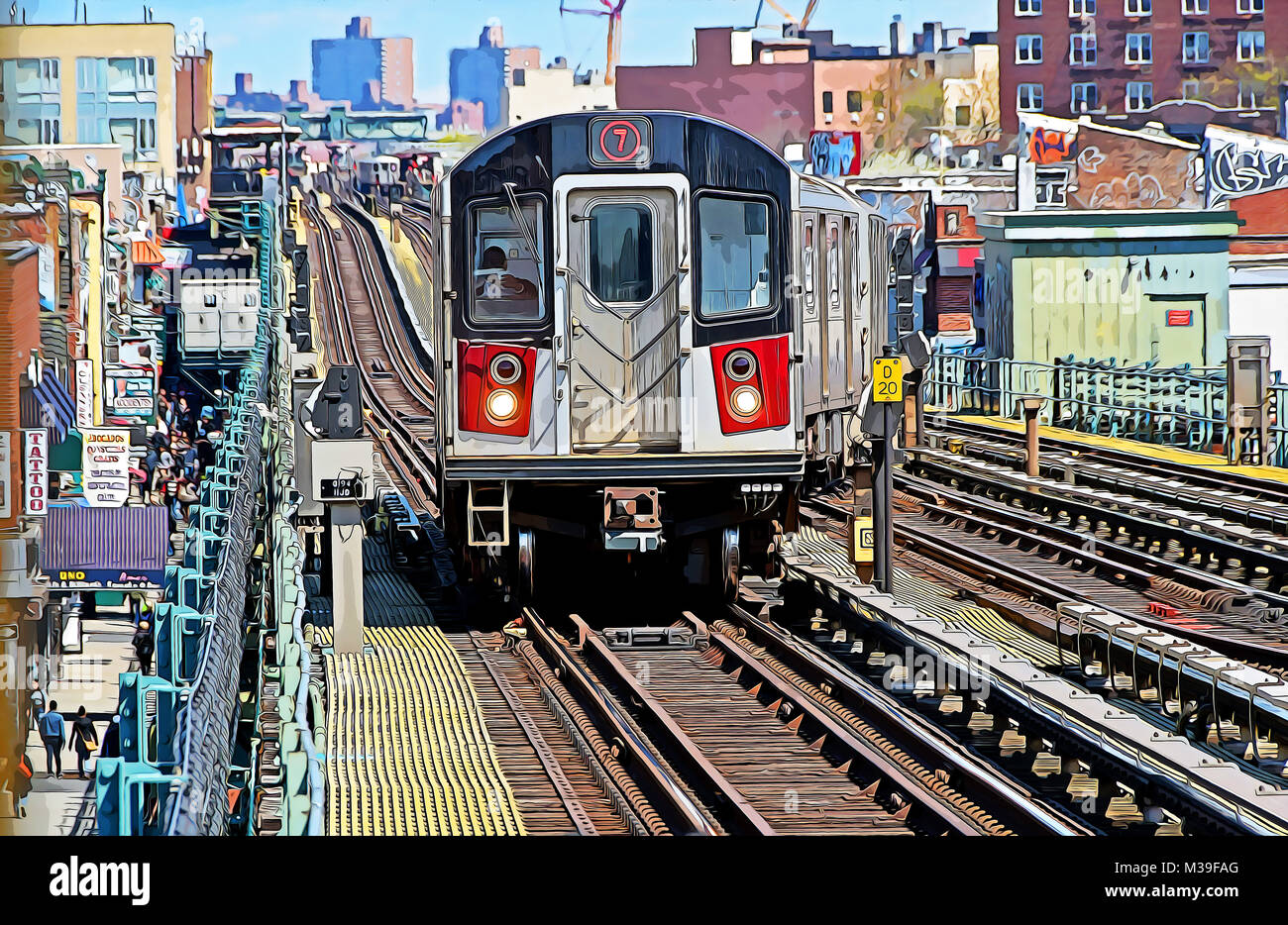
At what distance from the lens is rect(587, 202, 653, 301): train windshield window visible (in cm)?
861

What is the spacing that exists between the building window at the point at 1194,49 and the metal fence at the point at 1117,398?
8.37m

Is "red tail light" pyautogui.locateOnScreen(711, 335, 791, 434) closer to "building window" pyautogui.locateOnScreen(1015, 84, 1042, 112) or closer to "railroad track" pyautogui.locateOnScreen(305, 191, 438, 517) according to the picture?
"building window" pyautogui.locateOnScreen(1015, 84, 1042, 112)

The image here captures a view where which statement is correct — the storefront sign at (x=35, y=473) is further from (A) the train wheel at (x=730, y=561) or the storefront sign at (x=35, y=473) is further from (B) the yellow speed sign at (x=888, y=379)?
(B) the yellow speed sign at (x=888, y=379)

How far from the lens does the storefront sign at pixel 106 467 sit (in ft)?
51.4

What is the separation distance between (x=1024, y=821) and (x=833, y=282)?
17.9 ft

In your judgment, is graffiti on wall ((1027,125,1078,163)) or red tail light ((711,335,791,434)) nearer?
red tail light ((711,335,791,434))

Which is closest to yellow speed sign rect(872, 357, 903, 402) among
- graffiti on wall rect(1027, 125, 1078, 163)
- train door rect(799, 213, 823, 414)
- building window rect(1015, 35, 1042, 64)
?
train door rect(799, 213, 823, 414)

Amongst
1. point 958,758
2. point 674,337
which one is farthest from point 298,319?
point 958,758

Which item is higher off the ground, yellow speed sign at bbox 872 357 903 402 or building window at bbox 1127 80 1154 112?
building window at bbox 1127 80 1154 112

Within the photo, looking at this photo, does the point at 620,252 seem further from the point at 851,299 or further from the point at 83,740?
the point at 83,740

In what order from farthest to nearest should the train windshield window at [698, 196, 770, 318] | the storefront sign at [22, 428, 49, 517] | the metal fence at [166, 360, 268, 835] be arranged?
the storefront sign at [22, 428, 49, 517]
the train windshield window at [698, 196, 770, 318]
the metal fence at [166, 360, 268, 835]

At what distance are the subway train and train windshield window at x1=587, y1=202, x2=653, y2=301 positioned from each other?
0.01 m
